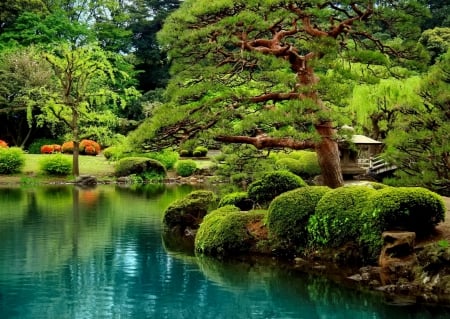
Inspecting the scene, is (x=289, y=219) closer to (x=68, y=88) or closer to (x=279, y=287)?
(x=279, y=287)

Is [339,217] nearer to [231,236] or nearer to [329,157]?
[231,236]

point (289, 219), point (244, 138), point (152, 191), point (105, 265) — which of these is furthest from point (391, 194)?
point (152, 191)

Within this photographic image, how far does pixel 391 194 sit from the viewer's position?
9.01 meters

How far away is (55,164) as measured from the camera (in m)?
27.5

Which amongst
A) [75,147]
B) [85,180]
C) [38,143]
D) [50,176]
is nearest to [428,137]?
[85,180]

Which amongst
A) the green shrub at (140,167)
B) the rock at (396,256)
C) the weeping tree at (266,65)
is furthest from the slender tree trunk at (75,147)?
the rock at (396,256)

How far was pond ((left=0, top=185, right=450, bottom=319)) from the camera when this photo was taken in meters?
7.62

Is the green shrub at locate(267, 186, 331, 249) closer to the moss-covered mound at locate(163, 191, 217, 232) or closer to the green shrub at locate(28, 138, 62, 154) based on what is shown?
the moss-covered mound at locate(163, 191, 217, 232)

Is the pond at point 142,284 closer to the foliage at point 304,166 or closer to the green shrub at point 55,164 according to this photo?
the foliage at point 304,166

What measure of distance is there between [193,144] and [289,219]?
8.33 ft

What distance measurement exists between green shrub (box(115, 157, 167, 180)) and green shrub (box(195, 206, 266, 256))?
17897 millimetres

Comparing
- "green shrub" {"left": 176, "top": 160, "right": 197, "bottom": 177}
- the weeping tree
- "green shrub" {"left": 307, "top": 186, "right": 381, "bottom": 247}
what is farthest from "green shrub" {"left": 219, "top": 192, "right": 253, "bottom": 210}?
"green shrub" {"left": 176, "top": 160, "right": 197, "bottom": 177}

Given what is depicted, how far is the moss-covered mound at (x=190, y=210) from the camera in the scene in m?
13.5

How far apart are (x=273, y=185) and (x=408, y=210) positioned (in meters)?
3.61
